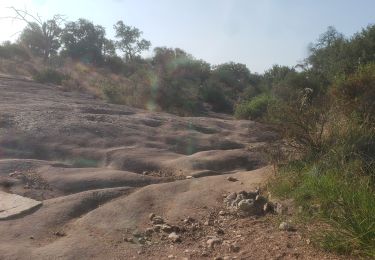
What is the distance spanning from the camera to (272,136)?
7621 millimetres

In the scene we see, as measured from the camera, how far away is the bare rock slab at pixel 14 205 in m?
6.19

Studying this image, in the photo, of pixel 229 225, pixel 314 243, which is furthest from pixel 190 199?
pixel 314 243

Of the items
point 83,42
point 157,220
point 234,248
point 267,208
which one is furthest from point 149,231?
point 83,42

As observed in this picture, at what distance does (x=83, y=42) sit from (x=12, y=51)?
625 centimetres

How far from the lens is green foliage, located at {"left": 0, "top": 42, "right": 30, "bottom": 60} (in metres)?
33.0

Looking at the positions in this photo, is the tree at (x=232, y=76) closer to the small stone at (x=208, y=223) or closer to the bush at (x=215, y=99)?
the bush at (x=215, y=99)

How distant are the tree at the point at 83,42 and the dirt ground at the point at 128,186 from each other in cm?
2594

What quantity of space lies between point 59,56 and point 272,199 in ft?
109

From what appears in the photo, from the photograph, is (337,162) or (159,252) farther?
(337,162)

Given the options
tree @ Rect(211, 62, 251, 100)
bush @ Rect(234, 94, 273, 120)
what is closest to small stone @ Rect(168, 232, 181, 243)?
bush @ Rect(234, 94, 273, 120)

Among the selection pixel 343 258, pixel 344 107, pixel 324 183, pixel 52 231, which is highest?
pixel 344 107

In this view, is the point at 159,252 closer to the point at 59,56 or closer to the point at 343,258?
the point at 343,258

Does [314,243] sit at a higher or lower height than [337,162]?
lower

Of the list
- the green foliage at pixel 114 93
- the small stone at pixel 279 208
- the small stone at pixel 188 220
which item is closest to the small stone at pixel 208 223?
the small stone at pixel 188 220
